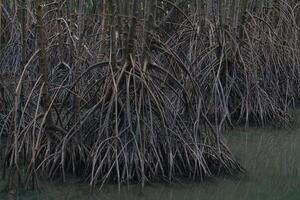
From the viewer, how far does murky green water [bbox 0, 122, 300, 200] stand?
19.4 feet

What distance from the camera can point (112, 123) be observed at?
634cm

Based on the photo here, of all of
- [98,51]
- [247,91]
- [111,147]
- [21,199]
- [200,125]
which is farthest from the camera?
[247,91]

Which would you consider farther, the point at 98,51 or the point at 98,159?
the point at 98,51

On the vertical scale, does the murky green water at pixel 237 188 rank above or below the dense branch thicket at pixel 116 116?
below

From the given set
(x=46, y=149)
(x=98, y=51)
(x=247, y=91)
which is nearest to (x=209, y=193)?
(x=46, y=149)

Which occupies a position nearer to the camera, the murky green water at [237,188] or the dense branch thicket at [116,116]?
the murky green water at [237,188]

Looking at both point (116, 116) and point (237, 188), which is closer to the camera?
point (116, 116)

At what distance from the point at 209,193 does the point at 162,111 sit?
850 mm

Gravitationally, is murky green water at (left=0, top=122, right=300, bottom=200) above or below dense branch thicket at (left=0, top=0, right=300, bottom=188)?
below

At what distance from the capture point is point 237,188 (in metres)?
Result: 6.29

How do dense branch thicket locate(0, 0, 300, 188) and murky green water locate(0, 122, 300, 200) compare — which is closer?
murky green water locate(0, 122, 300, 200)

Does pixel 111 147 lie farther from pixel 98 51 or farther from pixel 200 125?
pixel 98 51

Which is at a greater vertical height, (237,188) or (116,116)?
(116,116)

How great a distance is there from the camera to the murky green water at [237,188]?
590 cm
